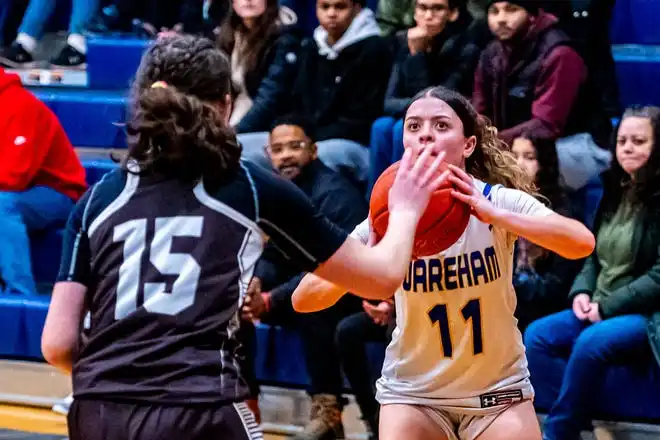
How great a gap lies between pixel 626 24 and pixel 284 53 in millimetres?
2013

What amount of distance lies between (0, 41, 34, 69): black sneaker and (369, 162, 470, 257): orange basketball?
5.29 metres

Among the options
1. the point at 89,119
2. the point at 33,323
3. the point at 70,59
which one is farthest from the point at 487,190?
the point at 70,59

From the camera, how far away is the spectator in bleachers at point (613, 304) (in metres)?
4.23

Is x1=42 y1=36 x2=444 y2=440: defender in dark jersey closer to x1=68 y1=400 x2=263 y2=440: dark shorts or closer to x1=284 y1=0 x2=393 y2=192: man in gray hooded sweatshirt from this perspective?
x1=68 y1=400 x2=263 y2=440: dark shorts

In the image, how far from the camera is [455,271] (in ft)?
9.54

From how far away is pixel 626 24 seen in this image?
628 cm

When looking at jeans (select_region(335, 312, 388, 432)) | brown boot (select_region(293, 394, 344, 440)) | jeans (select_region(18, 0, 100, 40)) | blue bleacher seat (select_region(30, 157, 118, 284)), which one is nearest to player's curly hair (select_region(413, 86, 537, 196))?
jeans (select_region(335, 312, 388, 432))

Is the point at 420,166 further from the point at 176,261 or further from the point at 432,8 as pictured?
the point at 432,8

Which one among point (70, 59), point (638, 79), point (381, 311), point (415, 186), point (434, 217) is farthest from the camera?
point (70, 59)

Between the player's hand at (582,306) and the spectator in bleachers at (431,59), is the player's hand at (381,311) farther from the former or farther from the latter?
the spectator in bleachers at (431,59)

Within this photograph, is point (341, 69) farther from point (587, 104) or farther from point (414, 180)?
point (414, 180)

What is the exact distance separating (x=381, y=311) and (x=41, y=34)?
4321 mm

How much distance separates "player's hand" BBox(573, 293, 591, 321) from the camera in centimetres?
440

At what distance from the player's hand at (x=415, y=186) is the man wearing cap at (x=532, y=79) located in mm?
2512
